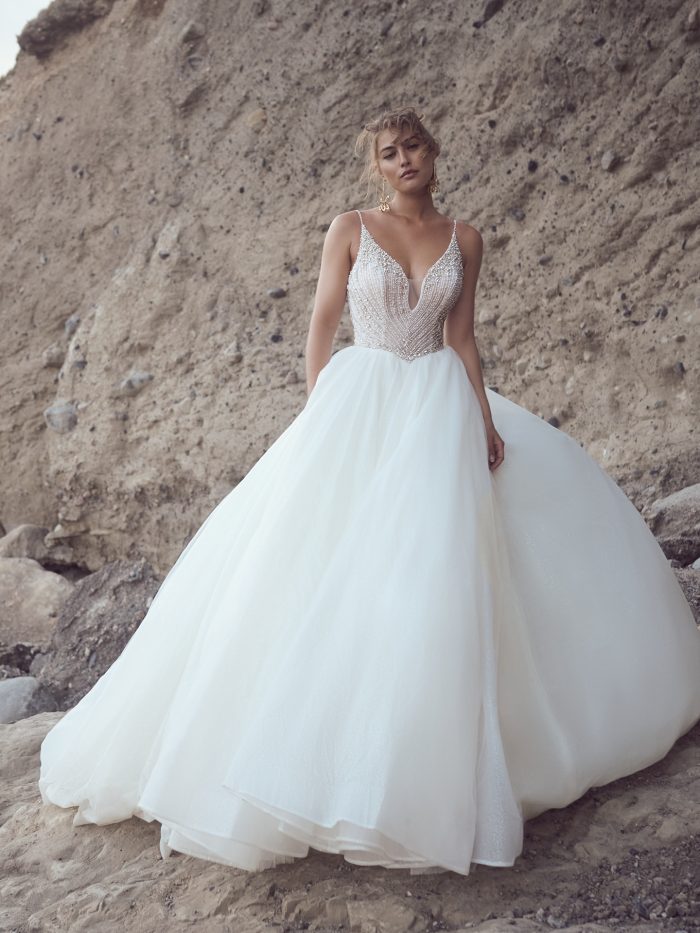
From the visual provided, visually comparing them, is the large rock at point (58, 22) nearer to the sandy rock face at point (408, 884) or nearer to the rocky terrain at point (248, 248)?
the rocky terrain at point (248, 248)

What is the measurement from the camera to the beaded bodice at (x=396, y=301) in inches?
111

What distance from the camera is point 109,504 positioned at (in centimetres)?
658

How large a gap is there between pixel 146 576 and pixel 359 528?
118 inches

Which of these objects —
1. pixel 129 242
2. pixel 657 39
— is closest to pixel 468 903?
pixel 657 39

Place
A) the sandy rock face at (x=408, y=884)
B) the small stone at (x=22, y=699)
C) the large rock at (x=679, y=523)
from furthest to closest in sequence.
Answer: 1. the large rock at (x=679, y=523)
2. the small stone at (x=22, y=699)
3. the sandy rock face at (x=408, y=884)

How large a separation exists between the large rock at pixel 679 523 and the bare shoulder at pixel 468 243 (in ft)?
6.54

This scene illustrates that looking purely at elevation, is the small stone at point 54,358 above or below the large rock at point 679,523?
above

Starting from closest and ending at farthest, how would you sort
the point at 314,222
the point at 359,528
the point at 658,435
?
the point at 359,528 < the point at 658,435 < the point at 314,222

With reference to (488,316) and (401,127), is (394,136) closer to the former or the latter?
(401,127)

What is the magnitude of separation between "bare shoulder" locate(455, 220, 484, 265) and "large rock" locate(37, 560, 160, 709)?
8.86 ft

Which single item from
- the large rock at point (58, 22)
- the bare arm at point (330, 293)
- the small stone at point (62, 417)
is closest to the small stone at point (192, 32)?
the large rock at point (58, 22)

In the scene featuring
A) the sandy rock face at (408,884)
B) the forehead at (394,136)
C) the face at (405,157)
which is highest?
the forehead at (394,136)

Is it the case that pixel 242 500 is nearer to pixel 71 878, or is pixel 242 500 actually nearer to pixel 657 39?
pixel 71 878

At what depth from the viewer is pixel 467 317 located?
9.76 feet
